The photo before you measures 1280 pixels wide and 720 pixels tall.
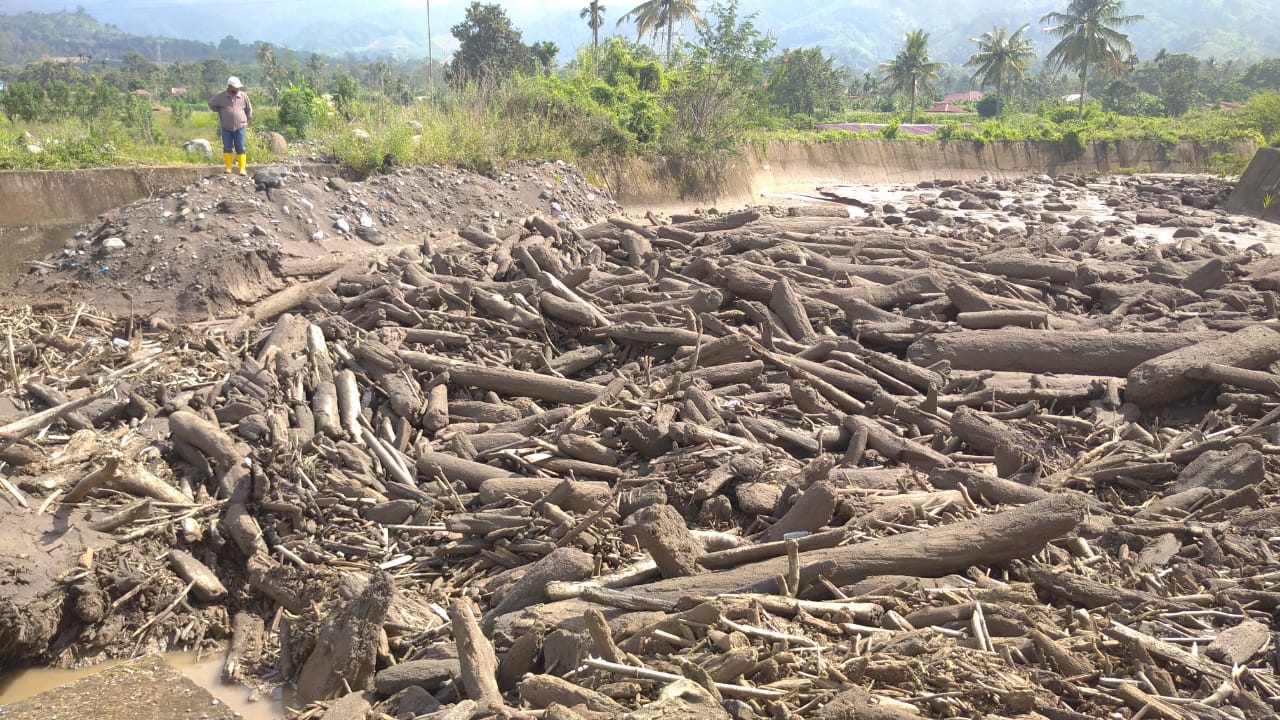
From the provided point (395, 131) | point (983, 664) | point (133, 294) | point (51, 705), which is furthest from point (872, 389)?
point (395, 131)

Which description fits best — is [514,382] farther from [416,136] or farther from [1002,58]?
[1002,58]

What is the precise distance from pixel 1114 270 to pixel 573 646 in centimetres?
833

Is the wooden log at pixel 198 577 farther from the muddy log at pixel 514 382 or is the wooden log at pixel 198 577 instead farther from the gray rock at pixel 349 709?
the muddy log at pixel 514 382

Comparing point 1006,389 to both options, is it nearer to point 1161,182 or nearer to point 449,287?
point 449,287

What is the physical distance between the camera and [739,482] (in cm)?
462

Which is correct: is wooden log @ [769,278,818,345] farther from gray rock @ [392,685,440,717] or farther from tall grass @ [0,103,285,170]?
tall grass @ [0,103,285,170]

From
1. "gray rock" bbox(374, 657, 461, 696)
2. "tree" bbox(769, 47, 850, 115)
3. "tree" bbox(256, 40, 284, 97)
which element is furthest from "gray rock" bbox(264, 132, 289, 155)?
"tree" bbox(769, 47, 850, 115)

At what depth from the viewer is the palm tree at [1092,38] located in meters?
46.2

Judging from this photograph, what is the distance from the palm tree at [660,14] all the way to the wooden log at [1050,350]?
3374 cm

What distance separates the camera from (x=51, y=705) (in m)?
4.15

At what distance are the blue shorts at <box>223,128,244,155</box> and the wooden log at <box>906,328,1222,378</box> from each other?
10570 millimetres

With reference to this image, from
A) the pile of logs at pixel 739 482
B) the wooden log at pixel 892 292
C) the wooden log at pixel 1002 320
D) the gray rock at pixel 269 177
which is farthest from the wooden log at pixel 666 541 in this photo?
the gray rock at pixel 269 177

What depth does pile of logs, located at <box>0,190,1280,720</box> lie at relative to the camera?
2709mm

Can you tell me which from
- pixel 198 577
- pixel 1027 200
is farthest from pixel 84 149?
pixel 1027 200
